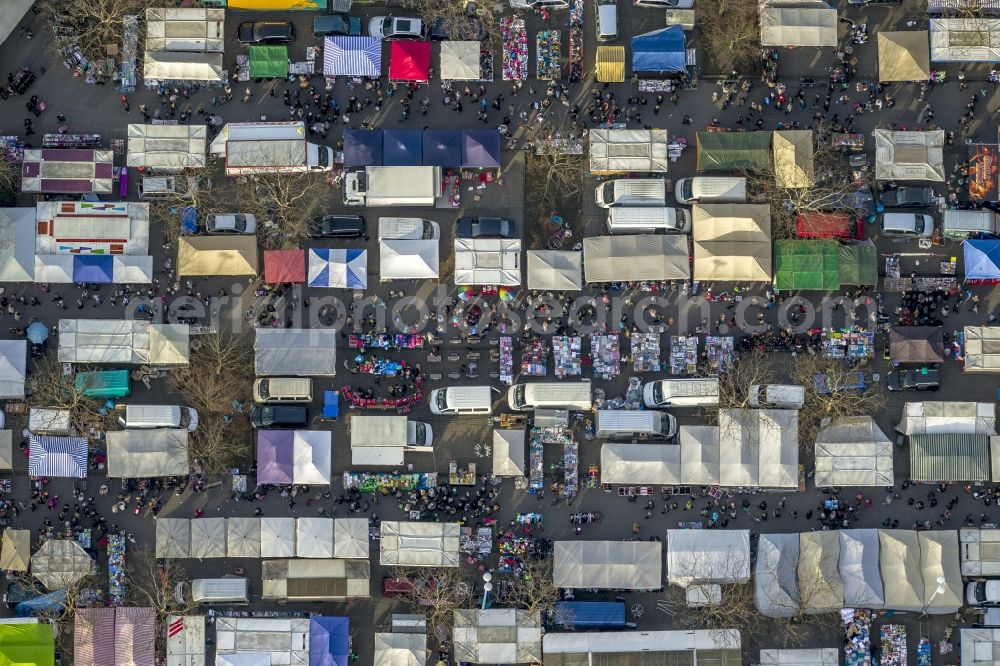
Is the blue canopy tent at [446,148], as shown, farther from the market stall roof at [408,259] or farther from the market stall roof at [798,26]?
the market stall roof at [798,26]

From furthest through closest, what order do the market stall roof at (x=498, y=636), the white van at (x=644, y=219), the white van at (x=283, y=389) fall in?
the white van at (x=644, y=219), the white van at (x=283, y=389), the market stall roof at (x=498, y=636)

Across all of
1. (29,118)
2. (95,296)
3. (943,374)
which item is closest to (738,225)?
(943,374)

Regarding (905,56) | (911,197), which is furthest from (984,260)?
(905,56)

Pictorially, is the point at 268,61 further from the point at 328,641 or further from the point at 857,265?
the point at 857,265

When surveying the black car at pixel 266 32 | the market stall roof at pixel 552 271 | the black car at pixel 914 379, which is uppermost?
the black car at pixel 266 32

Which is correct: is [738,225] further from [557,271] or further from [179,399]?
[179,399]

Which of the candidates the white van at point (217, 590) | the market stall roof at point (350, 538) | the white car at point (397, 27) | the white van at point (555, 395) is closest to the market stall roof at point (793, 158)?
the white van at point (555, 395)
